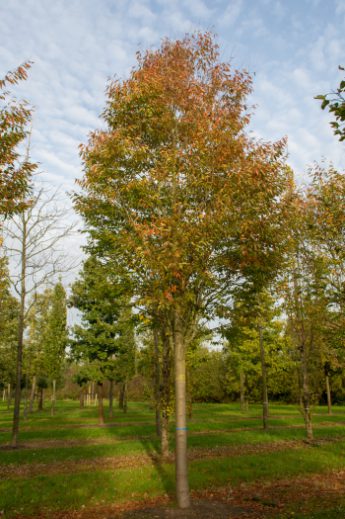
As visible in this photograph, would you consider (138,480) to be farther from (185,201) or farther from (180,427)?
(185,201)

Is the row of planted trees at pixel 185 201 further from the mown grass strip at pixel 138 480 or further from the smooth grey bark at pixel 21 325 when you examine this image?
the smooth grey bark at pixel 21 325

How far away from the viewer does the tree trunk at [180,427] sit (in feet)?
30.6

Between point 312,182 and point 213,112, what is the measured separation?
8049 millimetres

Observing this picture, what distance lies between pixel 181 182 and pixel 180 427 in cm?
606

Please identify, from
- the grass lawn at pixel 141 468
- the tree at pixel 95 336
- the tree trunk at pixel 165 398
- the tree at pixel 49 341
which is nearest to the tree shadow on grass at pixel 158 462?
the grass lawn at pixel 141 468

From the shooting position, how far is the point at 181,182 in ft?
34.9

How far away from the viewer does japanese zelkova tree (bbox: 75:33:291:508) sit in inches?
372

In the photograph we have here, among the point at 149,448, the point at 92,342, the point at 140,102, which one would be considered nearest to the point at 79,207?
the point at 140,102

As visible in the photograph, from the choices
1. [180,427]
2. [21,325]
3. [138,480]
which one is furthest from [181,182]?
[21,325]

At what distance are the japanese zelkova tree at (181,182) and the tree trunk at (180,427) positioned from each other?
0.02 metres

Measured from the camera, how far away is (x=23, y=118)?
29.0 feet

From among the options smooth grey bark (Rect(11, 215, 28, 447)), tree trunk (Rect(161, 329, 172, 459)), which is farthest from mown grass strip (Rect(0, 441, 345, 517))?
smooth grey bark (Rect(11, 215, 28, 447))

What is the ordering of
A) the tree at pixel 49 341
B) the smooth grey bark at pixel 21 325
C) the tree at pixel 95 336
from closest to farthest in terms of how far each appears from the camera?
the smooth grey bark at pixel 21 325 → the tree at pixel 95 336 → the tree at pixel 49 341

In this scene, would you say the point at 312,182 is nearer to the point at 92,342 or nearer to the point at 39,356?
the point at 92,342
